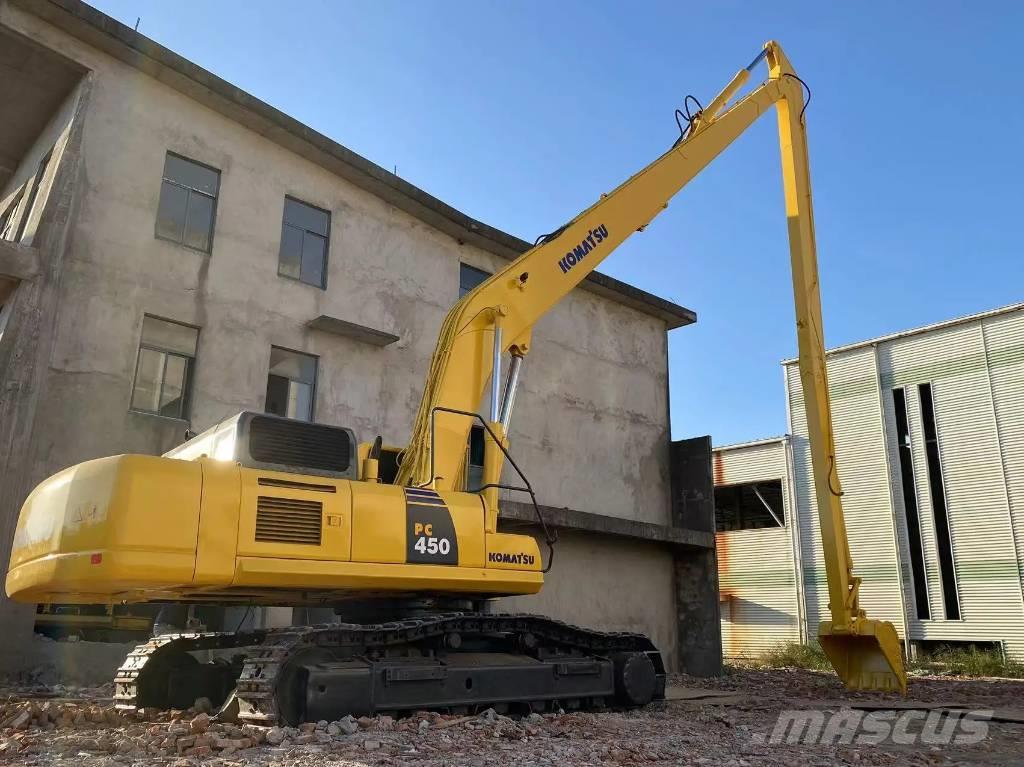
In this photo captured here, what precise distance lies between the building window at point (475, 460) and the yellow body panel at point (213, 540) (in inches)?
39.2

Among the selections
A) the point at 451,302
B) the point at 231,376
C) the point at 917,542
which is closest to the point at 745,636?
the point at 917,542

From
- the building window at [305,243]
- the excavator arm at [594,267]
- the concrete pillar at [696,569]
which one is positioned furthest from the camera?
the concrete pillar at [696,569]

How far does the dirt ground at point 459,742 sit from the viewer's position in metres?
6.10

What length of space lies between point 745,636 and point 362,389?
18.1 metres

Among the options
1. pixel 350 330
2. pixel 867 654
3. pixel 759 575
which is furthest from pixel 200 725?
pixel 759 575

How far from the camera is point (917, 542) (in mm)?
25359

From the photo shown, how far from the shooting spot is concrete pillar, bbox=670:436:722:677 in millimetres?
20328

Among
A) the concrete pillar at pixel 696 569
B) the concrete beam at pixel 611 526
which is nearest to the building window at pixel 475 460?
the concrete beam at pixel 611 526

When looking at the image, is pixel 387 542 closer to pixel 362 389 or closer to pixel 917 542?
pixel 362 389

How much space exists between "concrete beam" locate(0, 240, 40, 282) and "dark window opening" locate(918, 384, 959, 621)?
23.5 meters

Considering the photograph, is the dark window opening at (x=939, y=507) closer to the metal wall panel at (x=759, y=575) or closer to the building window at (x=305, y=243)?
the metal wall panel at (x=759, y=575)

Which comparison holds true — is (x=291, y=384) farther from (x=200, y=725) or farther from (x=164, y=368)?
(x=200, y=725)

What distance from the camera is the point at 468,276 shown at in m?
19.5

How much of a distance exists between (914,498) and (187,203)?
21.7m
